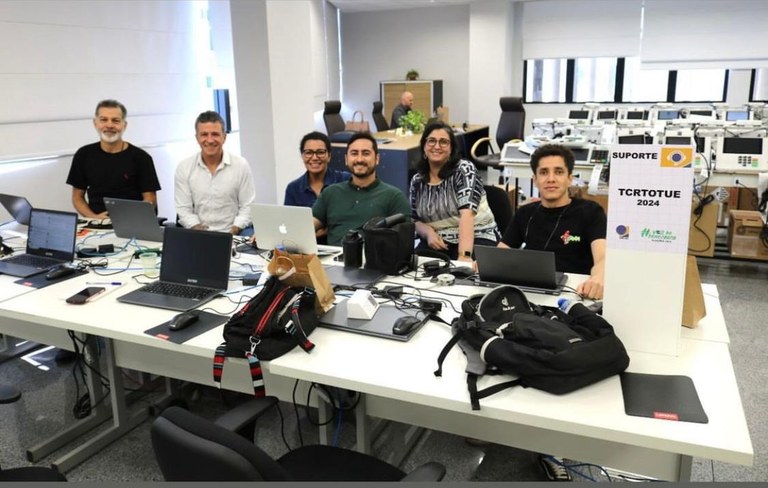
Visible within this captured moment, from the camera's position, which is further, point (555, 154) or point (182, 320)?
point (555, 154)

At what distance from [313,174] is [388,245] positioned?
3.89ft

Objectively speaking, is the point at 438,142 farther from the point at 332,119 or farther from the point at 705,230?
the point at 332,119

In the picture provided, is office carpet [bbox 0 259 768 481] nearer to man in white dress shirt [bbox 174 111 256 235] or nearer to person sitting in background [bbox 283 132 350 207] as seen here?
man in white dress shirt [bbox 174 111 256 235]

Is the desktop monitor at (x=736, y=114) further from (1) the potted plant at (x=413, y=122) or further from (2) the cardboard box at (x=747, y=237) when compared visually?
(1) the potted plant at (x=413, y=122)

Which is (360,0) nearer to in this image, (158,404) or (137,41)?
(137,41)

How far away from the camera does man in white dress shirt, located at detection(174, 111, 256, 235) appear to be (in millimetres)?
3660

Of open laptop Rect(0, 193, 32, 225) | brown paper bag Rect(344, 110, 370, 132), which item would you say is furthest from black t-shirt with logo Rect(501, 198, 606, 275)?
brown paper bag Rect(344, 110, 370, 132)

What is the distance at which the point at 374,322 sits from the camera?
203 cm

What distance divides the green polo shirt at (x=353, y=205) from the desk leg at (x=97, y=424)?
4.09 ft

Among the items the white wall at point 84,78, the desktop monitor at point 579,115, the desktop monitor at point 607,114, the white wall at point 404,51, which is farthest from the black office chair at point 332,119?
the white wall at point 404,51

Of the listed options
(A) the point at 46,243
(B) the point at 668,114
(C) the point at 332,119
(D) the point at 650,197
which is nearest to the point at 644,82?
(B) the point at 668,114

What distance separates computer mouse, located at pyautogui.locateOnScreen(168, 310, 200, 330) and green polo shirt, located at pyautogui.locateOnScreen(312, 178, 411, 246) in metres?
1.24

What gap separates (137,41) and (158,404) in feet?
12.6

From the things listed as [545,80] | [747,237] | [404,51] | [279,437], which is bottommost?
[279,437]
